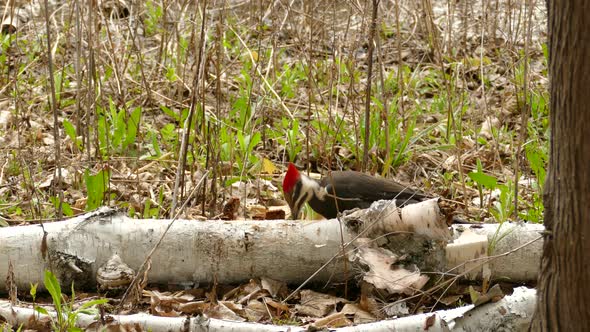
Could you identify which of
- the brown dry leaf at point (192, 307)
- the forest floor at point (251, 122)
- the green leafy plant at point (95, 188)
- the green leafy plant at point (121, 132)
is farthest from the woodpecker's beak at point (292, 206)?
the green leafy plant at point (121, 132)

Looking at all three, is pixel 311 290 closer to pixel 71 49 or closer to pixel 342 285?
pixel 342 285

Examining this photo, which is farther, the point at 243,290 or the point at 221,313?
the point at 243,290

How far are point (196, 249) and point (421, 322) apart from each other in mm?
1255

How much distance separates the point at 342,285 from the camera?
4.26m

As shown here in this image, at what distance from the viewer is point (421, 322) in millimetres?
3367

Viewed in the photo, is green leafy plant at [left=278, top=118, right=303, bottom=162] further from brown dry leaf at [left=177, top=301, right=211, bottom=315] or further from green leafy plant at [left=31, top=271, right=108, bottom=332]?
green leafy plant at [left=31, top=271, right=108, bottom=332]

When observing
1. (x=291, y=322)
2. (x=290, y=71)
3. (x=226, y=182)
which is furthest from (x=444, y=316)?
(x=290, y=71)

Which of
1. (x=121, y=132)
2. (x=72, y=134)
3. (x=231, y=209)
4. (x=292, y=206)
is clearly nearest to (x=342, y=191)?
(x=292, y=206)

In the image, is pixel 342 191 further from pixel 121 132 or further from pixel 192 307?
pixel 121 132

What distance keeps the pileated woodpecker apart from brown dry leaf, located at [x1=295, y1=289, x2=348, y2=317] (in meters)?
0.86

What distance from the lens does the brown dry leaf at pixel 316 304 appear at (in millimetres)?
4051

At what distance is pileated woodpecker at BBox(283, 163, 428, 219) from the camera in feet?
16.4

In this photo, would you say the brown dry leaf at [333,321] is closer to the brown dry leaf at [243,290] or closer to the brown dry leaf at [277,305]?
the brown dry leaf at [277,305]

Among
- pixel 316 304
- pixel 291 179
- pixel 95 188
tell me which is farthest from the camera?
pixel 291 179
